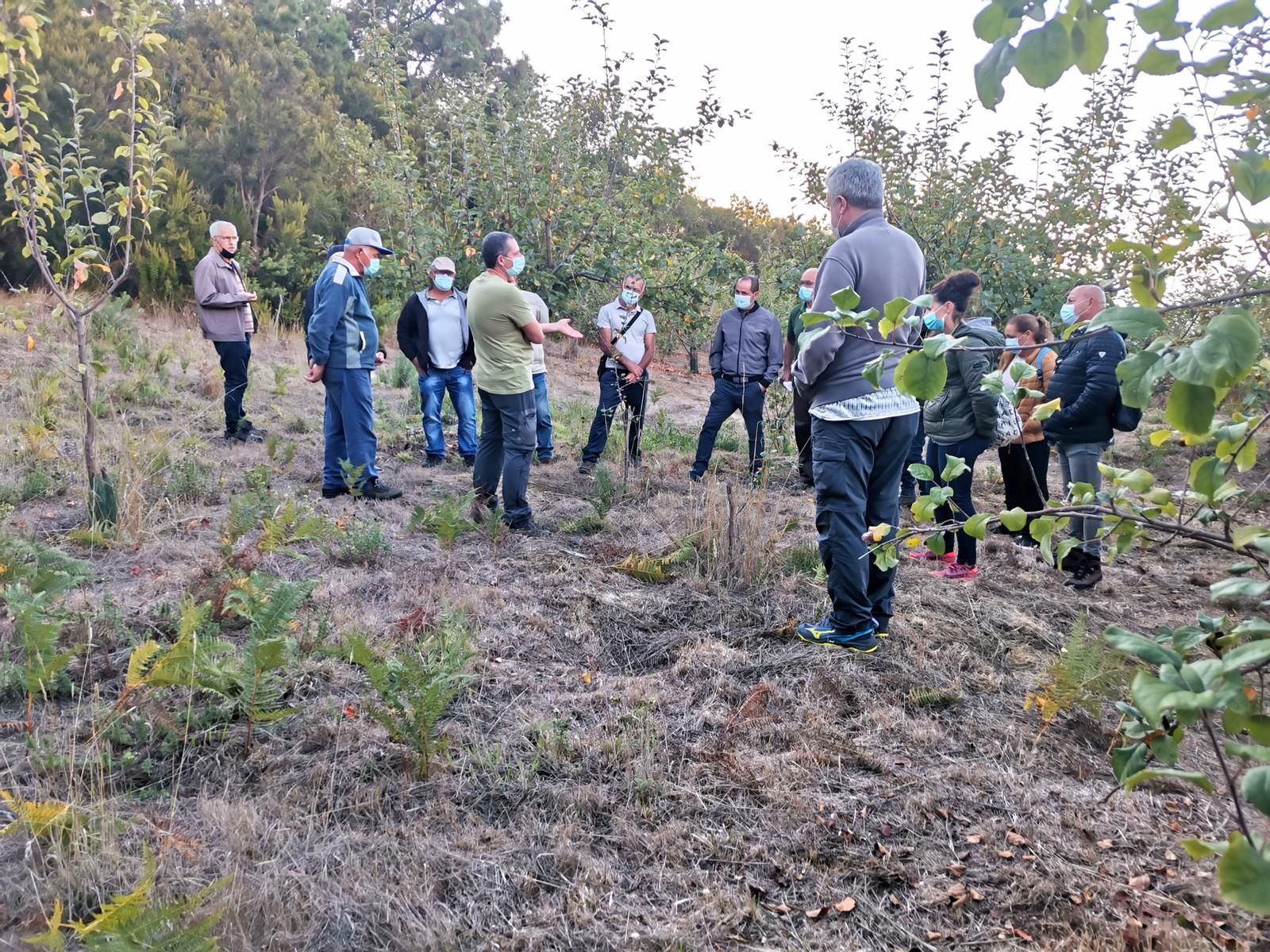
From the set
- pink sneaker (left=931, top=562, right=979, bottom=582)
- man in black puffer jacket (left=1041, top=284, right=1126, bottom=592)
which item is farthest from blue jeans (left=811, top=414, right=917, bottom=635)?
man in black puffer jacket (left=1041, top=284, right=1126, bottom=592)

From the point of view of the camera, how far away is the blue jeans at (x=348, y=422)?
19.7 feet

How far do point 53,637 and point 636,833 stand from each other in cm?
201

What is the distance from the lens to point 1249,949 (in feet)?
7.09

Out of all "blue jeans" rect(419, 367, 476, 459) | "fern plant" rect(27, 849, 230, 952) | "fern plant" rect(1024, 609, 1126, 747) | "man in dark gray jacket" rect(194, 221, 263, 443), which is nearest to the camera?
"fern plant" rect(27, 849, 230, 952)

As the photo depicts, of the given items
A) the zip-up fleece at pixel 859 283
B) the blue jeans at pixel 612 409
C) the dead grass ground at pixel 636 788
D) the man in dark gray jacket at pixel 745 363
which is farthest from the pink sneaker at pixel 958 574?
the blue jeans at pixel 612 409

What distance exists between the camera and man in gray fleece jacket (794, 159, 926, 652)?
363cm

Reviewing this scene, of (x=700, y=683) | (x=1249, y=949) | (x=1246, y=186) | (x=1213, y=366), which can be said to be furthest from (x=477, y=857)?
(x=1246, y=186)

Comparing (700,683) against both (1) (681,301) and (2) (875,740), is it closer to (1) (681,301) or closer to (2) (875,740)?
(2) (875,740)

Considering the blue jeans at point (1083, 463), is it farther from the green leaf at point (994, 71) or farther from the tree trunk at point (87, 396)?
the tree trunk at point (87, 396)

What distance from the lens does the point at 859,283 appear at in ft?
11.9

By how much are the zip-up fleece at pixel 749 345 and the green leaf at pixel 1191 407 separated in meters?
5.93

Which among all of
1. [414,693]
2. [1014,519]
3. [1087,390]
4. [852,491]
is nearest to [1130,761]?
[1014,519]

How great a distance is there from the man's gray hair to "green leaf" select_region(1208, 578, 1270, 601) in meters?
2.84

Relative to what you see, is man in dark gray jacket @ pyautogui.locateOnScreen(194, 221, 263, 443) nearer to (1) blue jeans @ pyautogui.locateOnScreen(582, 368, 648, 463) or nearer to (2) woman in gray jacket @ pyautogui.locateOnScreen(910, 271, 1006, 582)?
(1) blue jeans @ pyautogui.locateOnScreen(582, 368, 648, 463)
